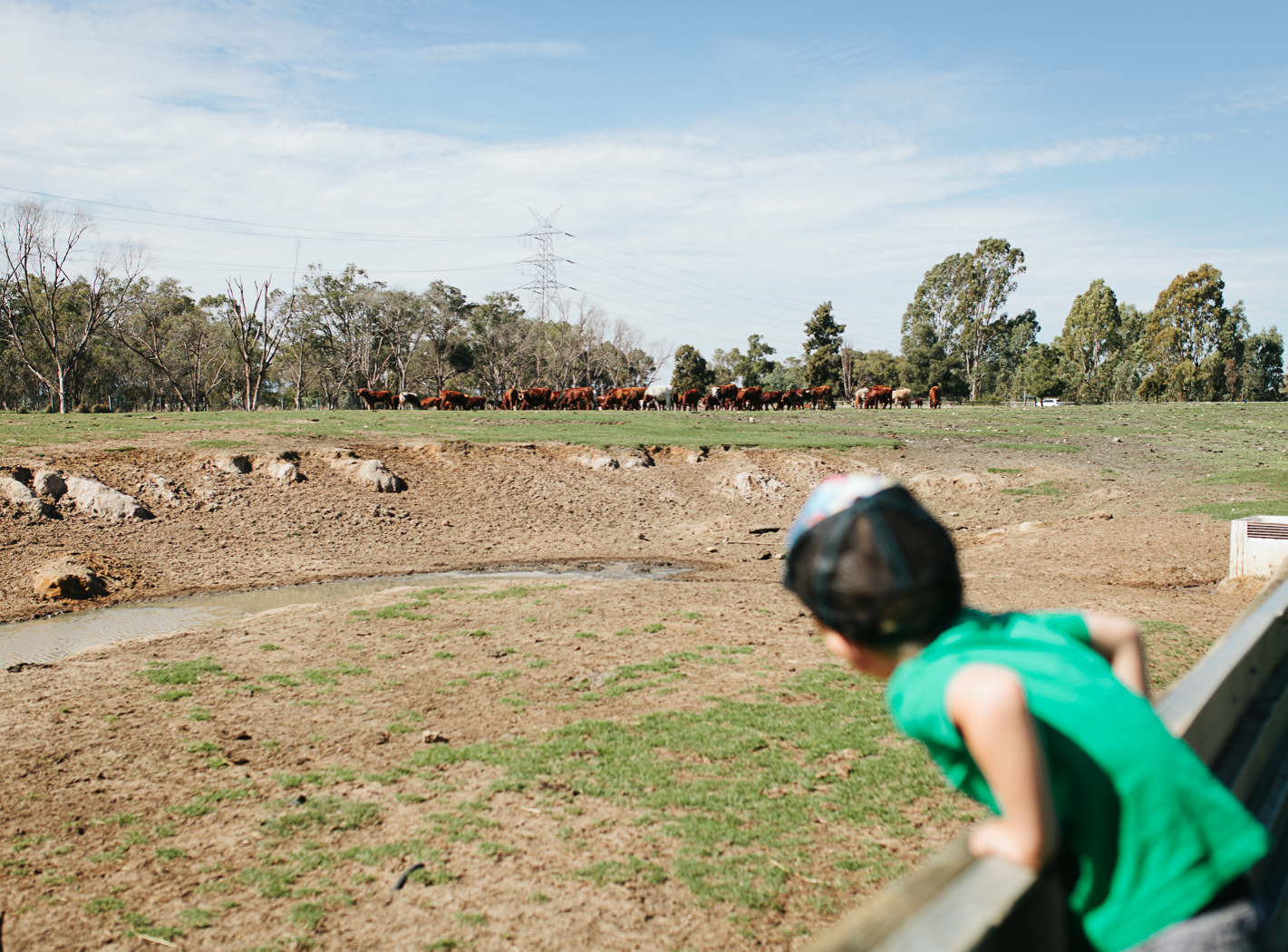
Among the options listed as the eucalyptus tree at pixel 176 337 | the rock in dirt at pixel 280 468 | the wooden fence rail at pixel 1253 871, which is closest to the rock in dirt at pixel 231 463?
the rock in dirt at pixel 280 468

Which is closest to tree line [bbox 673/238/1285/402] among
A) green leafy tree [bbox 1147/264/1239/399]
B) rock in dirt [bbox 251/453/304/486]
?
green leafy tree [bbox 1147/264/1239/399]

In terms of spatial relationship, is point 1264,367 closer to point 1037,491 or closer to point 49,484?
point 1037,491

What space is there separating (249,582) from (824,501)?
44.5ft

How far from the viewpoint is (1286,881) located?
2330 millimetres

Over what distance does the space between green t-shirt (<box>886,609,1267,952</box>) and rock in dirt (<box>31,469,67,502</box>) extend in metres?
17.1

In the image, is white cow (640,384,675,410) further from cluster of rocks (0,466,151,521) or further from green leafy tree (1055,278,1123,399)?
green leafy tree (1055,278,1123,399)

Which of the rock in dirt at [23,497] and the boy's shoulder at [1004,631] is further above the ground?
the boy's shoulder at [1004,631]

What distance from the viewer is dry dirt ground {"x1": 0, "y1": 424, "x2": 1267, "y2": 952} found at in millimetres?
4098

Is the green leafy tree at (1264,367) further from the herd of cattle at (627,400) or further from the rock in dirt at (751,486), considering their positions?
the rock in dirt at (751,486)

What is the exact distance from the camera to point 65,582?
12.2 metres

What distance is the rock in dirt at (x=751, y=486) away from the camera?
19781mm

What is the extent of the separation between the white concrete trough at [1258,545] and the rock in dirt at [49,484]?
17.8 metres

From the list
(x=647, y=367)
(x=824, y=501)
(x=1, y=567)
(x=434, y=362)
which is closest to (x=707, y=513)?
(x=1, y=567)

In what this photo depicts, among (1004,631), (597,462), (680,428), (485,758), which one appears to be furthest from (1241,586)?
(680,428)
